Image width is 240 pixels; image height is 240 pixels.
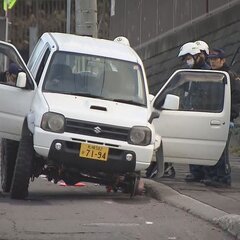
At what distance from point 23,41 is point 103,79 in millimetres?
34420

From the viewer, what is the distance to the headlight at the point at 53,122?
29.4ft

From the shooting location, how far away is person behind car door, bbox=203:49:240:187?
10883 millimetres

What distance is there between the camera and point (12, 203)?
9.08 meters

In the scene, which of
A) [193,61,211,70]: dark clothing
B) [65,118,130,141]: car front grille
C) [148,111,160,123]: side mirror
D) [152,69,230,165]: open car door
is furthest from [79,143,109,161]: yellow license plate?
[193,61,211,70]: dark clothing

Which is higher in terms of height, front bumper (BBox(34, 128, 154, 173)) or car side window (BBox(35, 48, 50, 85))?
car side window (BBox(35, 48, 50, 85))

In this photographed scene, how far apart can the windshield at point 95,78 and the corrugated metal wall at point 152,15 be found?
25.7 feet

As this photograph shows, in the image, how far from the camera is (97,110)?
9258 millimetres

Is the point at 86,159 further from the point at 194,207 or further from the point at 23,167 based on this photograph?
the point at 194,207

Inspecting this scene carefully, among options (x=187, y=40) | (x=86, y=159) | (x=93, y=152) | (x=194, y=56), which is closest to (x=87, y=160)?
(x=86, y=159)

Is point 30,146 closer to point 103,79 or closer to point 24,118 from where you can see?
point 24,118

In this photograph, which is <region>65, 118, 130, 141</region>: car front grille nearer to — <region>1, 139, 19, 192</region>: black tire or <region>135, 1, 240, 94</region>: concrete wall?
<region>1, 139, 19, 192</region>: black tire

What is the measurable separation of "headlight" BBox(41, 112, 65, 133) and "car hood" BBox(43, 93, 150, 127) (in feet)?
0.23

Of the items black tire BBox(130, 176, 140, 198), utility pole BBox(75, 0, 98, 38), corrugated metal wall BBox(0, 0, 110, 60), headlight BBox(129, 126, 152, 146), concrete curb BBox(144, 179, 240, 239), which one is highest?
corrugated metal wall BBox(0, 0, 110, 60)

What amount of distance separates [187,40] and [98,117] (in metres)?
11.1
